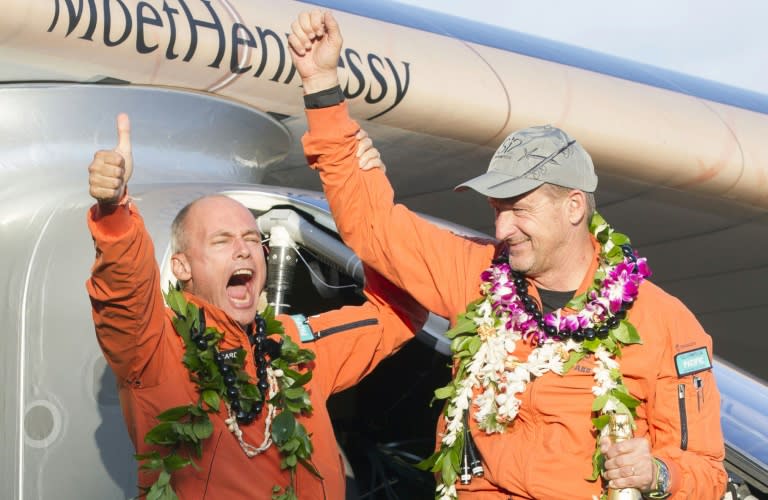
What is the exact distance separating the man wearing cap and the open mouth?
38cm

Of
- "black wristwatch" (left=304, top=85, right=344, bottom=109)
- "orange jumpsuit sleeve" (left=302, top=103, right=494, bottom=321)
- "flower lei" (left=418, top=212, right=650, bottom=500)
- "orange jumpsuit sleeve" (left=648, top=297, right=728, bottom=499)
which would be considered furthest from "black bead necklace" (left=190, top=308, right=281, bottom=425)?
"orange jumpsuit sleeve" (left=648, top=297, right=728, bottom=499)

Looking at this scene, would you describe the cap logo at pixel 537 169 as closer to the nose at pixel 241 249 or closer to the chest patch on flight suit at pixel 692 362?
the chest patch on flight suit at pixel 692 362

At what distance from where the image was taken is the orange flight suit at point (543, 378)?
9.70 ft

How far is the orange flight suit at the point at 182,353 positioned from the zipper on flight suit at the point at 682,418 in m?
0.97

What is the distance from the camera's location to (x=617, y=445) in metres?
2.77

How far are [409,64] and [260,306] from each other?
2572 millimetres

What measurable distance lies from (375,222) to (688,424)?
1026 mm

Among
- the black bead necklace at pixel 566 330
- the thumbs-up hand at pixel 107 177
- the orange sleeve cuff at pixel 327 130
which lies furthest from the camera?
the orange sleeve cuff at pixel 327 130

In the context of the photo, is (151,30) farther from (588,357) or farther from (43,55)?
(588,357)

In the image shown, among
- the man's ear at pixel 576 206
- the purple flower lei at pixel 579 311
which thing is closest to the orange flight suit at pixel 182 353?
the purple flower lei at pixel 579 311

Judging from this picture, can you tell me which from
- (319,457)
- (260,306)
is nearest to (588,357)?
(319,457)

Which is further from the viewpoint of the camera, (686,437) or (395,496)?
(395,496)

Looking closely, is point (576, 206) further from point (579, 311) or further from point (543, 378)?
point (543, 378)

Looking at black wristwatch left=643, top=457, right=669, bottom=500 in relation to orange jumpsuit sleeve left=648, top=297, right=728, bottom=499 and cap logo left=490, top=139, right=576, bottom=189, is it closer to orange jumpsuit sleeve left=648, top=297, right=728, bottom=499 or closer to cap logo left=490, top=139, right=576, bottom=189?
orange jumpsuit sleeve left=648, top=297, right=728, bottom=499
